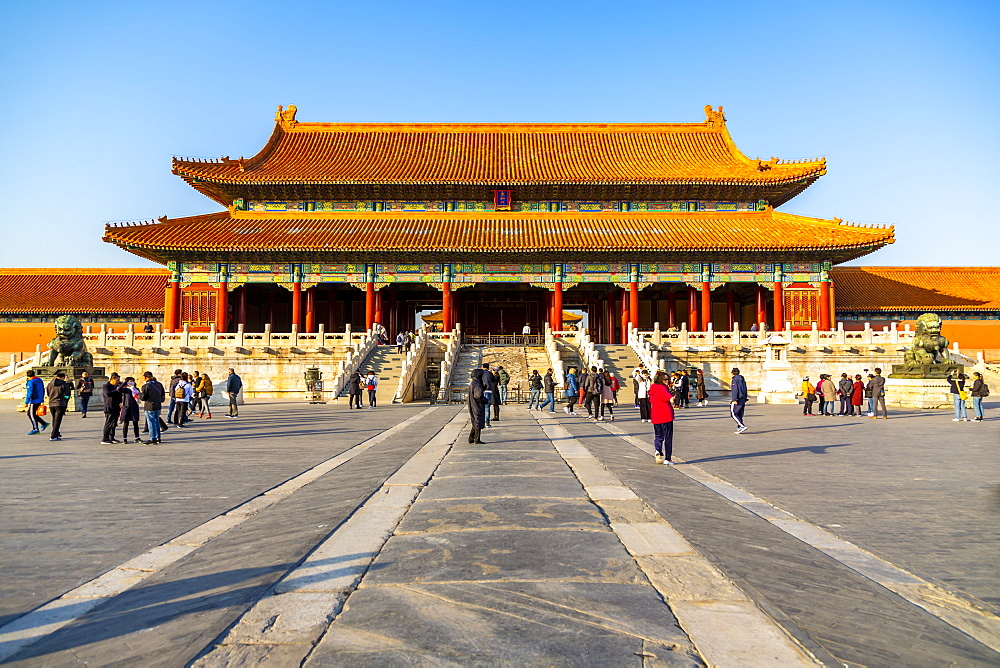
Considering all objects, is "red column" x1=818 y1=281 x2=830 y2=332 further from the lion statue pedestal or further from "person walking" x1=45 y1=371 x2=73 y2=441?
"person walking" x1=45 y1=371 x2=73 y2=441

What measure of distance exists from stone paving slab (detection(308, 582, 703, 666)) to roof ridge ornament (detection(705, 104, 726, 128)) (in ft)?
131

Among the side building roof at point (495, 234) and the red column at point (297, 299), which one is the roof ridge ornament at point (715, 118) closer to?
the side building roof at point (495, 234)

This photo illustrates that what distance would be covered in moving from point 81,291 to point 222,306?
11.5 meters

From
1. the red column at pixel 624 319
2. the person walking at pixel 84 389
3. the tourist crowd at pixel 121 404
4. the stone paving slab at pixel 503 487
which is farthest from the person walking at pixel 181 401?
the red column at pixel 624 319

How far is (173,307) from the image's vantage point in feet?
103

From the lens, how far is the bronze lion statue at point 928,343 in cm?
1906

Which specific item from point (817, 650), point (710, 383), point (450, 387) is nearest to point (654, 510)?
point (817, 650)

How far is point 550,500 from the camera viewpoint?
5.41m

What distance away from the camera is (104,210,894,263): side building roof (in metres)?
30.6

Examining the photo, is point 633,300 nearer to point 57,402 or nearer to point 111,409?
point 111,409

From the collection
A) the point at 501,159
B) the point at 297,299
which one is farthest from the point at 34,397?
the point at 501,159

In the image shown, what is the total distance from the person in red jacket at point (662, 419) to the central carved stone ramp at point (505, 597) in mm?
2971

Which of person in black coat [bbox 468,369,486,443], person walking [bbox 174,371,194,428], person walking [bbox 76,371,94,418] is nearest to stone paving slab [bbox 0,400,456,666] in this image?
person in black coat [bbox 468,369,486,443]

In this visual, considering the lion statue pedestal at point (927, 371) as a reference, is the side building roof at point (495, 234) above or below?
above
